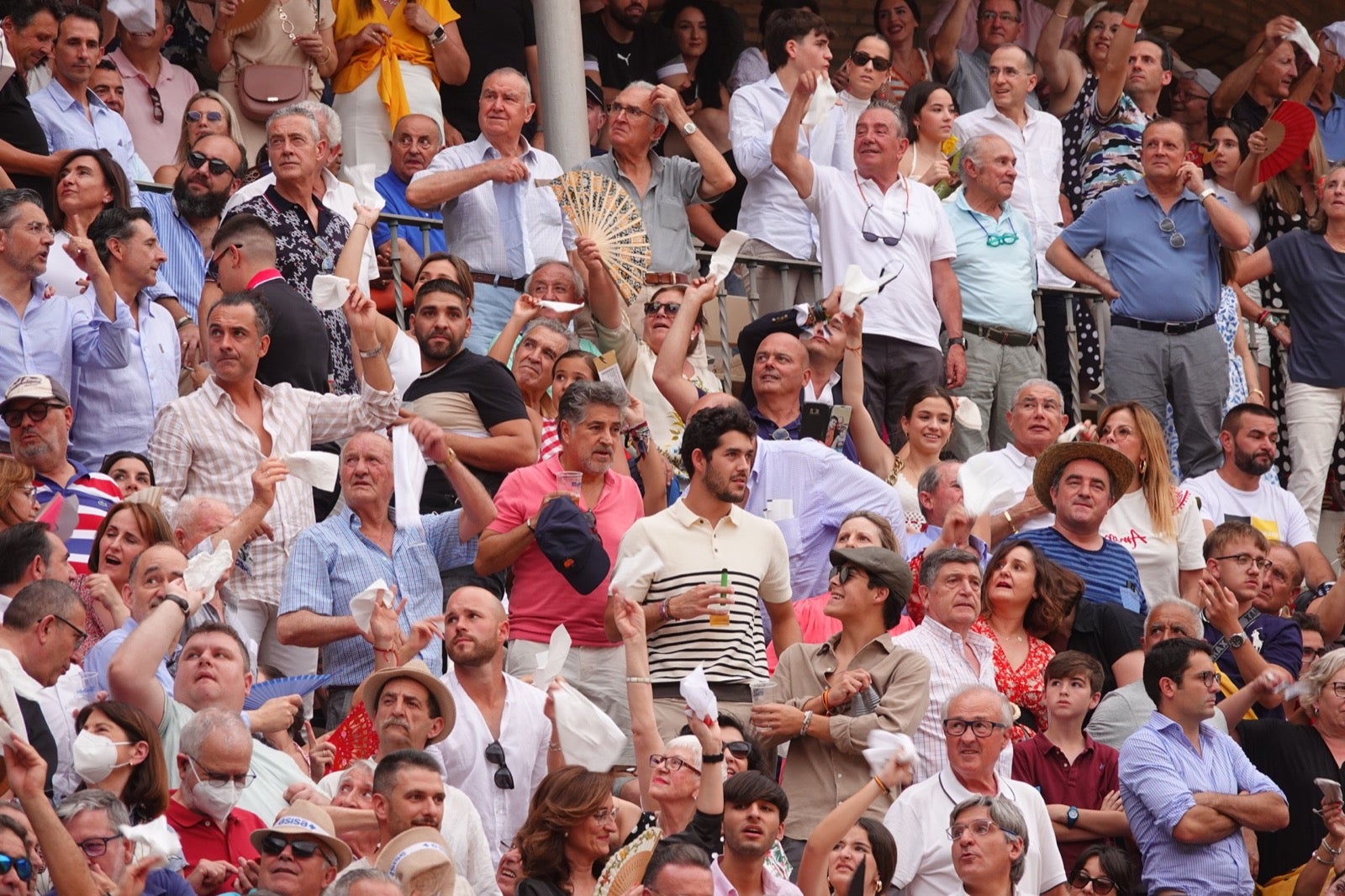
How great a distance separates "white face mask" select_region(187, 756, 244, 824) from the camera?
7.05 m

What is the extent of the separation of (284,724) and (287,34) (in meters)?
5.12

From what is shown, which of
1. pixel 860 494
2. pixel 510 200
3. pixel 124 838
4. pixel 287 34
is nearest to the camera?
pixel 124 838

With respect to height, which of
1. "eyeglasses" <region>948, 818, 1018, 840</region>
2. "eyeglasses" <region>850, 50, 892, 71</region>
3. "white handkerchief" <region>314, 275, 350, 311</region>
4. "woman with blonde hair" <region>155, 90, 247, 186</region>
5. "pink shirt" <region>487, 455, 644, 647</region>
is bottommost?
"eyeglasses" <region>948, 818, 1018, 840</region>

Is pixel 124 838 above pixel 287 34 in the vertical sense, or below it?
below

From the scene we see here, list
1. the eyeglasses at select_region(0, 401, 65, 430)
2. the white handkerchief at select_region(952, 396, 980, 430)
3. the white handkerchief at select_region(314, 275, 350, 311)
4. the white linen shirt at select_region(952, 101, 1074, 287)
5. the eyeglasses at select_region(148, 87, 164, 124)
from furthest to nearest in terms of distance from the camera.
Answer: the white linen shirt at select_region(952, 101, 1074, 287)
the eyeglasses at select_region(148, 87, 164, 124)
the white handkerchief at select_region(952, 396, 980, 430)
the white handkerchief at select_region(314, 275, 350, 311)
the eyeglasses at select_region(0, 401, 65, 430)

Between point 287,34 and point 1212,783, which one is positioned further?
point 287,34

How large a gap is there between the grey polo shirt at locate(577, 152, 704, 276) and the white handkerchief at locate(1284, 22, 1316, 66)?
4742 mm

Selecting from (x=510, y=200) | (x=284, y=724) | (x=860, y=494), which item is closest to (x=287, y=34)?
(x=510, y=200)

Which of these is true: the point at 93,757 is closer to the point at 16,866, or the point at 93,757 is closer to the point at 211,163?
the point at 16,866

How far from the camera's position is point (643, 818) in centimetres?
763

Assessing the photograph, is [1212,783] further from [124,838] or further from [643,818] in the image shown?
[124,838]

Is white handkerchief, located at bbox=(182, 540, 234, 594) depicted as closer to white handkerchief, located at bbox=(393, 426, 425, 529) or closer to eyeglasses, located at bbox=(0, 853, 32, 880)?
white handkerchief, located at bbox=(393, 426, 425, 529)

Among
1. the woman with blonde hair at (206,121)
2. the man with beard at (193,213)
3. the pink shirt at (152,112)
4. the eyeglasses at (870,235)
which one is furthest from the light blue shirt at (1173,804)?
the pink shirt at (152,112)

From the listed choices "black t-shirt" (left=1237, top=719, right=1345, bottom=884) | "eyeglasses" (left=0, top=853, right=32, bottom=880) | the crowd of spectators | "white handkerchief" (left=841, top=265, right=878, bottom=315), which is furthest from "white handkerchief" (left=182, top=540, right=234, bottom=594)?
"black t-shirt" (left=1237, top=719, right=1345, bottom=884)
